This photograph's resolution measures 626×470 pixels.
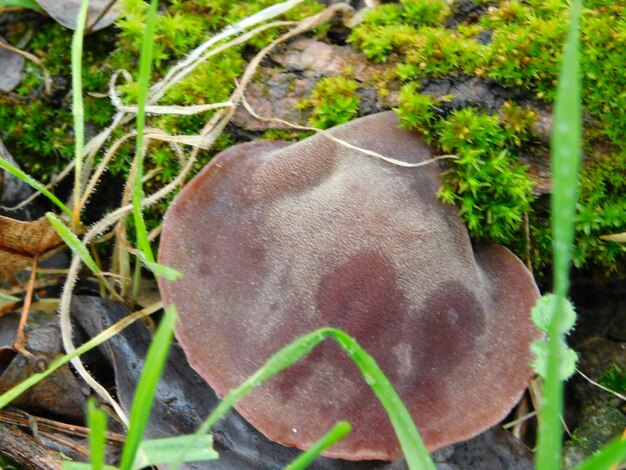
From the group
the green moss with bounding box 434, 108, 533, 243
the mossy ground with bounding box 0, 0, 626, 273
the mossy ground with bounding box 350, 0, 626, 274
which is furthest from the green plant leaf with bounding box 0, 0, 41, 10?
the green moss with bounding box 434, 108, 533, 243

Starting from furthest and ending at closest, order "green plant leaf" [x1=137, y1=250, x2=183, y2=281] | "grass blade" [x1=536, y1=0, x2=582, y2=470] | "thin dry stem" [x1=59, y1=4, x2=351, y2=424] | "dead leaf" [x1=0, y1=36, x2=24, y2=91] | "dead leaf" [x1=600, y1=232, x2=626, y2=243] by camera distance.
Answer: "dead leaf" [x1=0, y1=36, x2=24, y2=91]
"dead leaf" [x1=600, y1=232, x2=626, y2=243]
"thin dry stem" [x1=59, y1=4, x2=351, y2=424]
"green plant leaf" [x1=137, y1=250, x2=183, y2=281]
"grass blade" [x1=536, y1=0, x2=582, y2=470]

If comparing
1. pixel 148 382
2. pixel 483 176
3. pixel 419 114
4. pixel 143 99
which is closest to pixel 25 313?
pixel 143 99

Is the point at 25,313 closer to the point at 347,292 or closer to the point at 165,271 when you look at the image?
the point at 165,271

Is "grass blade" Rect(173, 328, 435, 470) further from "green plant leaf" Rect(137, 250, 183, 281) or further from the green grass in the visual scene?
"green plant leaf" Rect(137, 250, 183, 281)

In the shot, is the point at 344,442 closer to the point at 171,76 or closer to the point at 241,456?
the point at 241,456

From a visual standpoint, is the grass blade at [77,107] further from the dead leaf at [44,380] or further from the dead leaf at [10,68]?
the dead leaf at [10,68]

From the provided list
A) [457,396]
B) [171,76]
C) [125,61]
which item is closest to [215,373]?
[457,396]
